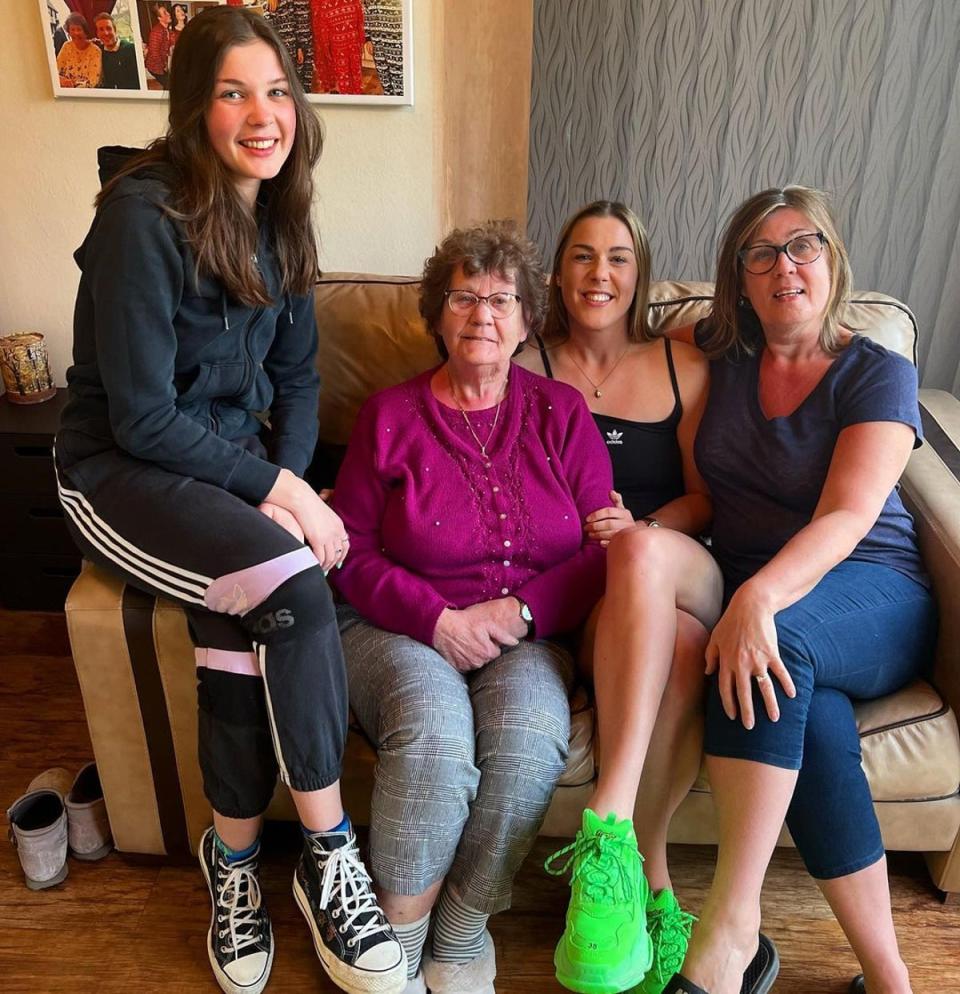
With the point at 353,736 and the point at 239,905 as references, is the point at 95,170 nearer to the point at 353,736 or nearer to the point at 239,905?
the point at 353,736

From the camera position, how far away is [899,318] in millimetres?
1925

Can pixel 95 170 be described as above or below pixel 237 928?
above

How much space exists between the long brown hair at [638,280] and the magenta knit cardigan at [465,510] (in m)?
0.26

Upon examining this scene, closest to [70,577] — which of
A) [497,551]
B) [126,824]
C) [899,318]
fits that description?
[126,824]

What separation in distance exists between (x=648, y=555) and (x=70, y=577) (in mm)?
1683

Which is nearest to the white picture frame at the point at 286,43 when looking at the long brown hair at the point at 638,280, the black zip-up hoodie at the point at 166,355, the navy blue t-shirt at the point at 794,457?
the long brown hair at the point at 638,280

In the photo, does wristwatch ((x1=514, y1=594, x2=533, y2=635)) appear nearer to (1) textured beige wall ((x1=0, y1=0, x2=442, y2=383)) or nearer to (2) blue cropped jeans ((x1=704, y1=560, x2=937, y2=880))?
(2) blue cropped jeans ((x1=704, y1=560, x2=937, y2=880))

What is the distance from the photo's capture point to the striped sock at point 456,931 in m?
1.44

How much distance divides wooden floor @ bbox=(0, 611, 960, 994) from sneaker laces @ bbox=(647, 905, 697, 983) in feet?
0.69

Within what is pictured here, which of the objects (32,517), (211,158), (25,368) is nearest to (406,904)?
(211,158)

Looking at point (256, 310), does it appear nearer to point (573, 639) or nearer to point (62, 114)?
point (573, 639)

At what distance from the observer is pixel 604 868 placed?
1269 millimetres

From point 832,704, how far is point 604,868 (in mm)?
453

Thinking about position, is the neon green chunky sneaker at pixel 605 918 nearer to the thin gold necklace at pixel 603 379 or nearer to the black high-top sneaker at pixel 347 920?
the black high-top sneaker at pixel 347 920
